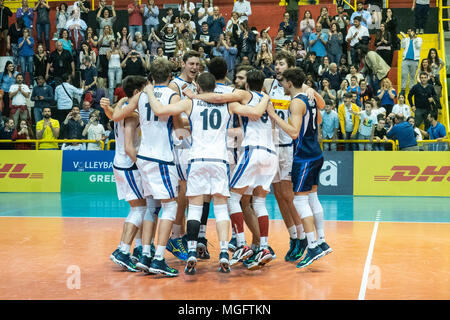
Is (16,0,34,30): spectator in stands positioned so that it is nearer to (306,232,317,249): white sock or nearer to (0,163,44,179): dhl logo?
(0,163,44,179): dhl logo

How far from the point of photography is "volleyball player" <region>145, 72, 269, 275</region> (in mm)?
7609

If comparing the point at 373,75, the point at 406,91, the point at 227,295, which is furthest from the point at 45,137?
the point at 227,295

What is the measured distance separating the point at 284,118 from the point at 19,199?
1058 centimetres

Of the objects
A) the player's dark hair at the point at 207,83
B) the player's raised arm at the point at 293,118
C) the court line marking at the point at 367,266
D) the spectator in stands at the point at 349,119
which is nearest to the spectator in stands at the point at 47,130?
the spectator in stands at the point at 349,119

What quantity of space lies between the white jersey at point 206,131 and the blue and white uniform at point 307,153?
1159 millimetres

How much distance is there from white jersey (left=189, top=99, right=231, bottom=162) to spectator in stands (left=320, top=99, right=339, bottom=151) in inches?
416

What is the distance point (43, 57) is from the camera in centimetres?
2159

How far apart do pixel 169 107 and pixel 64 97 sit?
13903 mm

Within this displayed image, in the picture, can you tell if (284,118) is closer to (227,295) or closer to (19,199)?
(227,295)

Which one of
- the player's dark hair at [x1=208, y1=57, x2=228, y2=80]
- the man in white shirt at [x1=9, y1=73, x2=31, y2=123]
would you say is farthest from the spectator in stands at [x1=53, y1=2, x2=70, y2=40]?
the player's dark hair at [x1=208, y1=57, x2=228, y2=80]

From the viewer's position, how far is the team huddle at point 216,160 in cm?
766

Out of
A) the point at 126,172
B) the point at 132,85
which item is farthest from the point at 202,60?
the point at 126,172

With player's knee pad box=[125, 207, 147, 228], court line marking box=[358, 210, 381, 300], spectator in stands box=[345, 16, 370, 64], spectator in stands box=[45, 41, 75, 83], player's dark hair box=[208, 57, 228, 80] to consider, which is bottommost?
court line marking box=[358, 210, 381, 300]

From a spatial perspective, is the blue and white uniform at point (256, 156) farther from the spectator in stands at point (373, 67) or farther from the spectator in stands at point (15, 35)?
the spectator in stands at point (15, 35)
